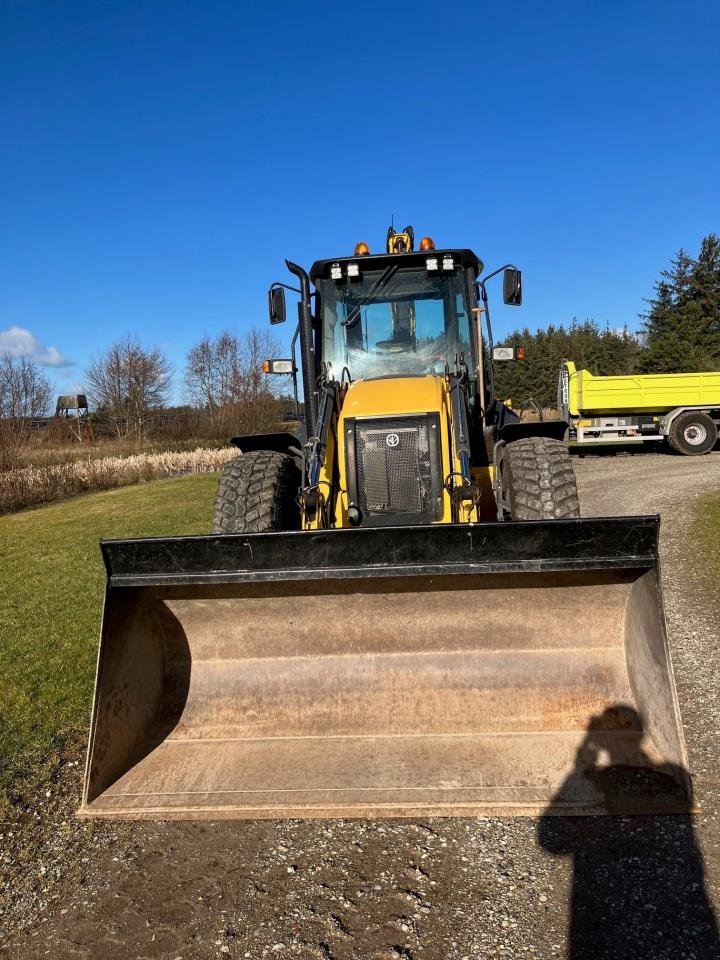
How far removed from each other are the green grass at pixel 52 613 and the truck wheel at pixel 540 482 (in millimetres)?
2894

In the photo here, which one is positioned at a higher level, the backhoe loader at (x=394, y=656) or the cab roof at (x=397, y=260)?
the cab roof at (x=397, y=260)

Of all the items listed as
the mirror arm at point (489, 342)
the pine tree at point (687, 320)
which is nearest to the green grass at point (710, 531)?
the mirror arm at point (489, 342)

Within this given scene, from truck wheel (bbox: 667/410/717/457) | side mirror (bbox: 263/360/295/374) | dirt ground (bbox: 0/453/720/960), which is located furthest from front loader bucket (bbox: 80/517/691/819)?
truck wheel (bbox: 667/410/717/457)

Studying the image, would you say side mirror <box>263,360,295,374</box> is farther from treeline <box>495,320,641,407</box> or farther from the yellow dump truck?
treeline <box>495,320,641,407</box>

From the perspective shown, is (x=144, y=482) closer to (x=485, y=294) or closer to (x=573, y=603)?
(x=485, y=294)

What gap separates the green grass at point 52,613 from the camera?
4.03 m

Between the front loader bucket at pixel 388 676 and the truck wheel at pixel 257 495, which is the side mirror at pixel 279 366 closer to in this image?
the truck wheel at pixel 257 495

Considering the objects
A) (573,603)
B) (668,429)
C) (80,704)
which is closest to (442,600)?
(573,603)

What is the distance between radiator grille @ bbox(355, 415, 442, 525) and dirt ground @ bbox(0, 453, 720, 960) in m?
1.79

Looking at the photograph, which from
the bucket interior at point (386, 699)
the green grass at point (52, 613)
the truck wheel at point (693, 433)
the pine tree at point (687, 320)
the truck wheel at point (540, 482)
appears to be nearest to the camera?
the bucket interior at point (386, 699)

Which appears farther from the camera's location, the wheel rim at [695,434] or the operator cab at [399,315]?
the wheel rim at [695,434]

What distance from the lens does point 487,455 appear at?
16.9ft

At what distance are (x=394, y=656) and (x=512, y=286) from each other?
9.45 feet

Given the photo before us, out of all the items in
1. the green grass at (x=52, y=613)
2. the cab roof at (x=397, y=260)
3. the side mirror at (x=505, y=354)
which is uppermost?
the cab roof at (x=397, y=260)
